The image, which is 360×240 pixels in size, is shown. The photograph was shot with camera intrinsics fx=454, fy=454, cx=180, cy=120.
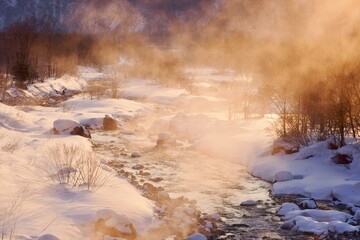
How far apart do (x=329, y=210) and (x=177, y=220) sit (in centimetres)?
436

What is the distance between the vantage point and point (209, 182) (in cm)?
1567

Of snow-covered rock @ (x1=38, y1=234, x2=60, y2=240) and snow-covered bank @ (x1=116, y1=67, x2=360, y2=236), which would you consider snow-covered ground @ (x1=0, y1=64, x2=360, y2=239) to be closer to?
snow-covered bank @ (x1=116, y1=67, x2=360, y2=236)

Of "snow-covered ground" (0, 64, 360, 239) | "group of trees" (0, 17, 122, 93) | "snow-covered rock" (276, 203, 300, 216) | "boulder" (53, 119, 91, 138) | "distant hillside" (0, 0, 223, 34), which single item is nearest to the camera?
"snow-covered ground" (0, 64, 360, 239)

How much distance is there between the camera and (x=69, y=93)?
4731 cm

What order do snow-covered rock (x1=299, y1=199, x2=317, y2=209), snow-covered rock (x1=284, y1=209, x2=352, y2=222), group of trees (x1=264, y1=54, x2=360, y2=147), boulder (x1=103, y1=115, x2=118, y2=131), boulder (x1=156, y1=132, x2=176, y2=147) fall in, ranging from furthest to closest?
1. boulder (x1=103, y1=115, x2=118, y2=131)
2. boulder (x1=156, y1=132, x2=176, y2=147)
3. group of trees (x1=264, y1=54, x2=360, y2=147)
4. snow-covered rock (x1=299, y1=199, x2=317, y2=209)
5. snow-covered rock (x1=284, y1=209, x2=352, y2=222)

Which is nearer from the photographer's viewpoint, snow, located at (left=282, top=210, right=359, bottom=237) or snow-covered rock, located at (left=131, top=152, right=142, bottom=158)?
snow, located at (left=282, top=210, right=359, bottom=237)

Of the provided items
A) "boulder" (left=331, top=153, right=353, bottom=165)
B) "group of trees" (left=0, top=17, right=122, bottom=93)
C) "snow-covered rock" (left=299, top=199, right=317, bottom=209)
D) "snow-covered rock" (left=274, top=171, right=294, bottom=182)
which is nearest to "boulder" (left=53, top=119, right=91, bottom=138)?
"snow-covered rock" (left=274, top=171, right=294, bottom=182)

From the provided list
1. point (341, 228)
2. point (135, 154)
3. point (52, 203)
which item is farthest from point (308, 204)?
point (135, 154)

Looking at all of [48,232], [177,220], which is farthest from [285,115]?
[48,232]

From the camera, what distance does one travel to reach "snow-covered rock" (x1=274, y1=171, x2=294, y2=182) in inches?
620

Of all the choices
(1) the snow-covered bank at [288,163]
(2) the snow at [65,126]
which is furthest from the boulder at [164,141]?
(2) the snow at [65,126]

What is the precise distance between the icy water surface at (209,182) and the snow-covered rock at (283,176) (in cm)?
43

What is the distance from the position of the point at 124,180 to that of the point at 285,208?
16.2 ft

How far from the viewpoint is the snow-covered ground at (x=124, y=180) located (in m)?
9.02
